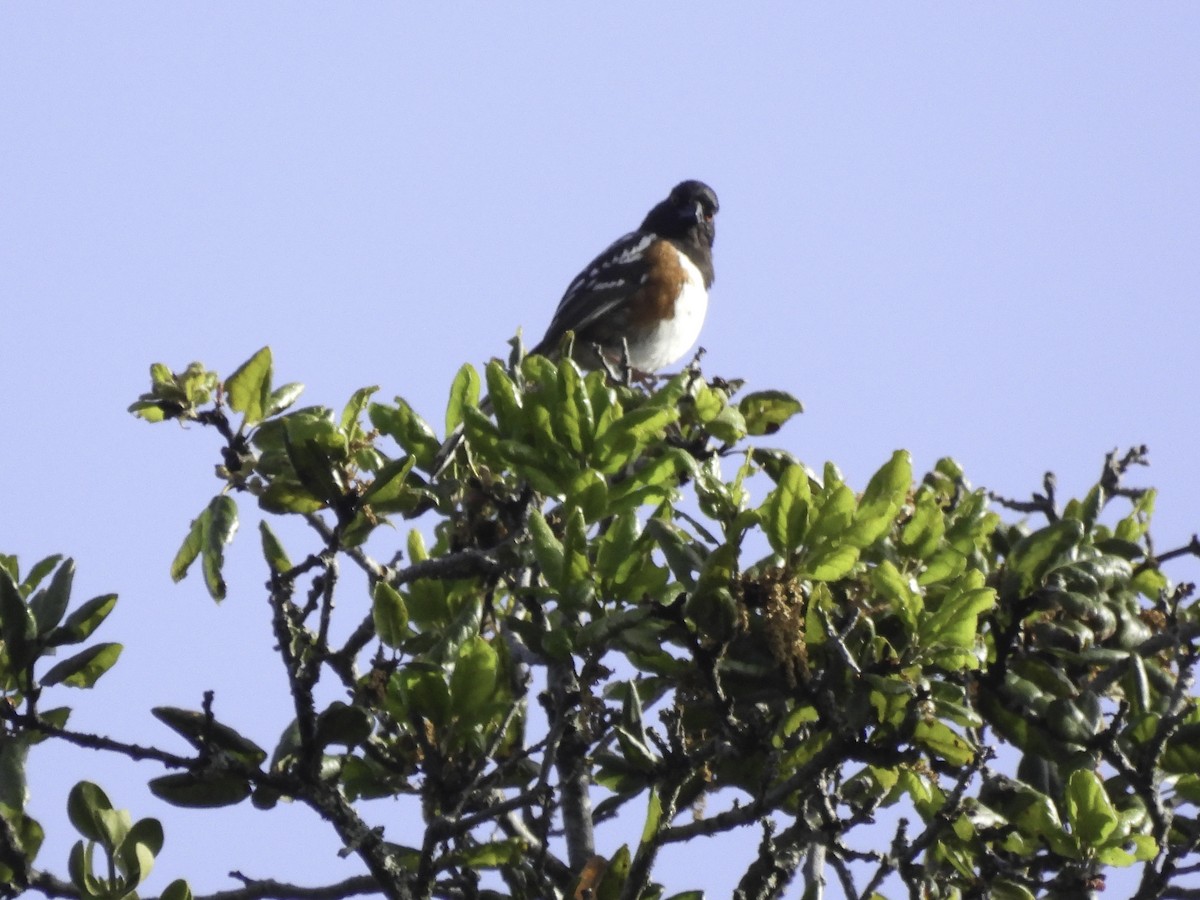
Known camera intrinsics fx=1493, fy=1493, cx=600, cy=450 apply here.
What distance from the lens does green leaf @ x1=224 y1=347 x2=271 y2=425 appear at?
2199 millimetres

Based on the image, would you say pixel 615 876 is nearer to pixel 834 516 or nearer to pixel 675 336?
pixel 834 516

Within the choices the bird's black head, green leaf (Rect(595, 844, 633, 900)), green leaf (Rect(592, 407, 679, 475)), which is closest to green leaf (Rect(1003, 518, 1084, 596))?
green leaf (Rect(592, 407, 679, 475))

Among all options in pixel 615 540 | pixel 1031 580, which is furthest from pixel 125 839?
pixel 1031 580

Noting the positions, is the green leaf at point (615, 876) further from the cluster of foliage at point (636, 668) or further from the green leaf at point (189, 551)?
the green leaf at point (189, 551)

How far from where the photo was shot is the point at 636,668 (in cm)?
213

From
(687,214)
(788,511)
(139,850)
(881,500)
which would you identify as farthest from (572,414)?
(687,214)

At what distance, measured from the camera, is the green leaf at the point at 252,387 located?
7.22ft

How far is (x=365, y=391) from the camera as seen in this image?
217 centimetres

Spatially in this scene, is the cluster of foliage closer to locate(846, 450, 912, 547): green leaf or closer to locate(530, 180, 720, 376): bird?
locate(846, 450, 912, 547): green leaf

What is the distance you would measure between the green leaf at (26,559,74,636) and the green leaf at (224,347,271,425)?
341mm

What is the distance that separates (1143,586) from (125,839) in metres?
1.79

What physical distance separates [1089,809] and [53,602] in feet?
4.89

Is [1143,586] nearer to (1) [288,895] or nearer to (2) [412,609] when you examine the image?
(2) [412,609]

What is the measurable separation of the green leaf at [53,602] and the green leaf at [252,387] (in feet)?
1.12
